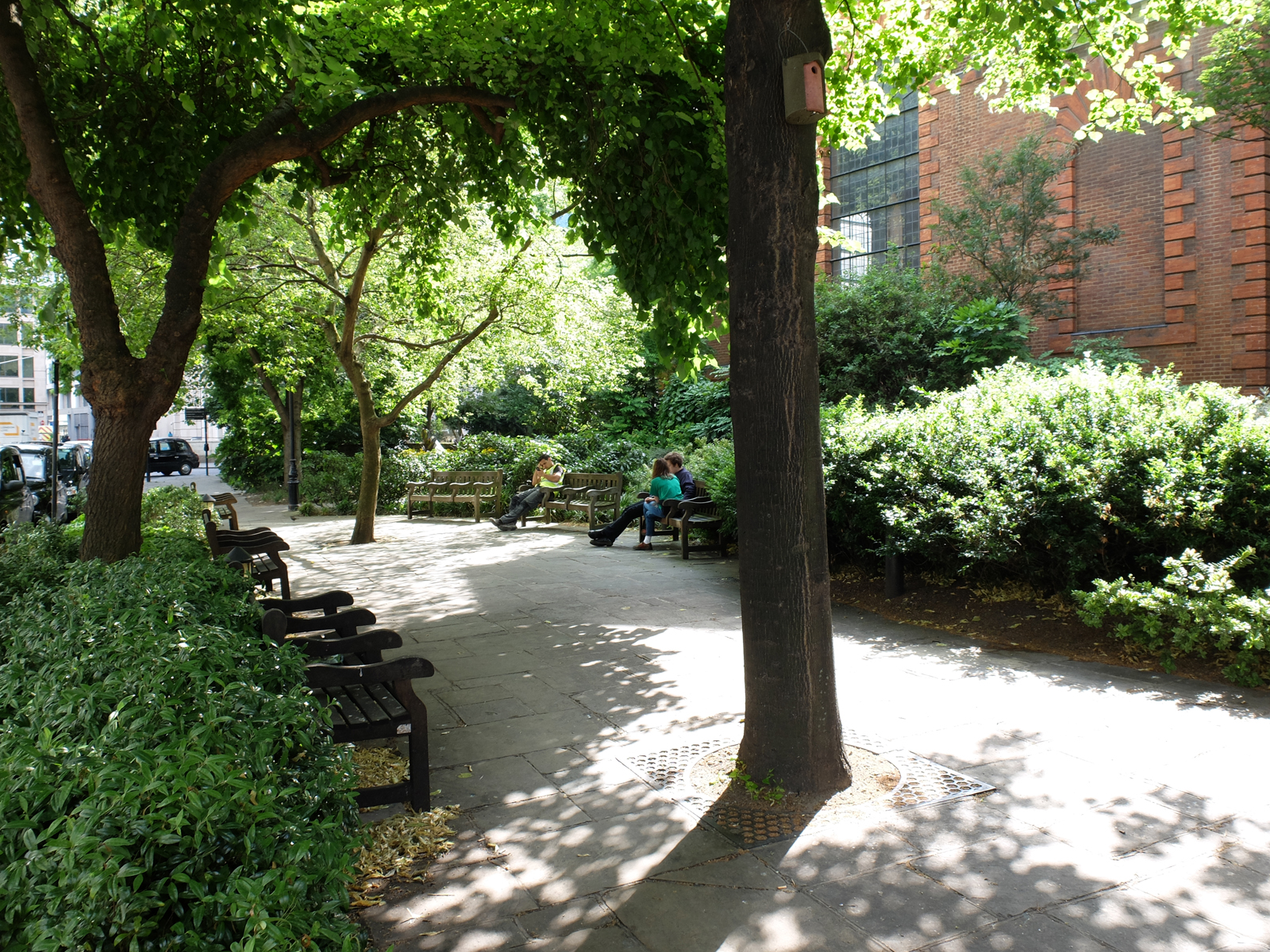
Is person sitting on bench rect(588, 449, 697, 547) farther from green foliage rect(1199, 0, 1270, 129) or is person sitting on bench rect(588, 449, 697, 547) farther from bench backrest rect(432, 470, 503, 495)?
green foliage rect(1199, 0, 1270, 129)

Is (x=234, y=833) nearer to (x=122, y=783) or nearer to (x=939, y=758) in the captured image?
(x=122, y=783)

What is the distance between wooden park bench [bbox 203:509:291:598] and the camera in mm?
8594

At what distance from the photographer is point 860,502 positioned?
871cm

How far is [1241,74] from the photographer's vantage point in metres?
16.5

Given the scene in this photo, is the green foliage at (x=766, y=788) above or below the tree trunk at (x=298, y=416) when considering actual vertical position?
below

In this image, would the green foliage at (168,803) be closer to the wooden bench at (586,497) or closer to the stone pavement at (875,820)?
the stone pavement at (875,820)

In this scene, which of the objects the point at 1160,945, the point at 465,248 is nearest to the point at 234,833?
the point at 1160,945

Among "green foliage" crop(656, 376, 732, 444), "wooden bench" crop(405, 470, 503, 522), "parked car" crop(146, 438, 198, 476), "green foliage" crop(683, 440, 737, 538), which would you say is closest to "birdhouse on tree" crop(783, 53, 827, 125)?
"green foliage" crop(683, 440, 737, 538)

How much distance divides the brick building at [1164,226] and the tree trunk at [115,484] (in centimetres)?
1451

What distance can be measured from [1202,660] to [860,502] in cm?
334

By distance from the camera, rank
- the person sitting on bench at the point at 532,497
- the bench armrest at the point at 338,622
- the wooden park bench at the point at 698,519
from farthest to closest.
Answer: the person sitting on bench at the point at 532,497 → the wooden park bench at the point at 698,519 → the bench armrest at the point at 338,622

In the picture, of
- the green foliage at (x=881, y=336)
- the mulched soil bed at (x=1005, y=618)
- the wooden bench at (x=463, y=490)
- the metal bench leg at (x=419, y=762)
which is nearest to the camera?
the metal bench leg at (x=419, y=762)

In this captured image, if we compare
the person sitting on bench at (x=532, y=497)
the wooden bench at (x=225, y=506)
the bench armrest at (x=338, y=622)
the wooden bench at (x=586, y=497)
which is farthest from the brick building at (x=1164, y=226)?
the bench armrest at (x=338, y=622)

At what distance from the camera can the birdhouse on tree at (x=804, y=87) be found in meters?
3.91
